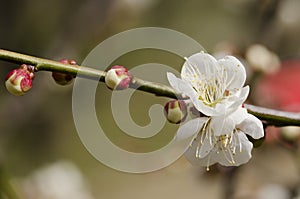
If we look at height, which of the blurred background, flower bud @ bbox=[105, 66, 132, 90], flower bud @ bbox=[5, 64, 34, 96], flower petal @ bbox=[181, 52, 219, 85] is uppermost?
flower bud @ bbox=[5, 64, 34, 96]

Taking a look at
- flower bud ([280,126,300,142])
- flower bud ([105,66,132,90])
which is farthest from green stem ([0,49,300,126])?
flower bud ([280,126,300,142])

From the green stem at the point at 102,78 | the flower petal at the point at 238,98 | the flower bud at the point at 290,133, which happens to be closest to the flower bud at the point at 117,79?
the green stem at the point at 102,78

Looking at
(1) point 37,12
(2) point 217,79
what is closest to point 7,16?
(1) point 37,12

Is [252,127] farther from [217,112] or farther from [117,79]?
[117,79]

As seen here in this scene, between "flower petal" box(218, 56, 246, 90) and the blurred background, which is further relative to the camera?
the blurred background

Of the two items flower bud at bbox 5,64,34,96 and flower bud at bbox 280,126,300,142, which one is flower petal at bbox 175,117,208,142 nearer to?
flower bud at bbox 5,64,34,96

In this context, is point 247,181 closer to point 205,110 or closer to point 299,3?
point 299,3
